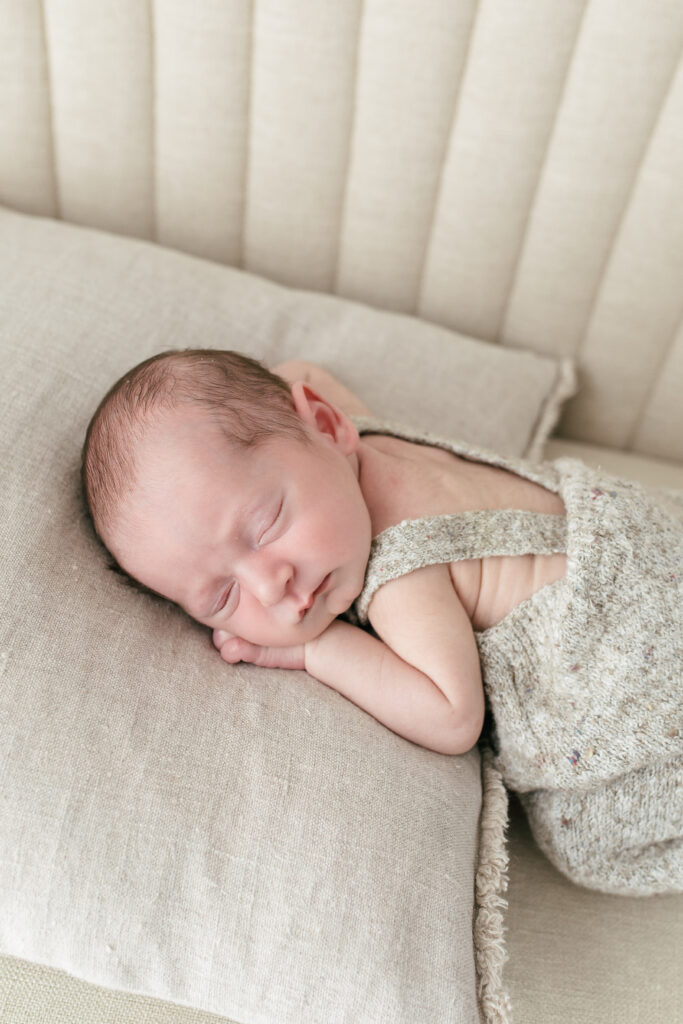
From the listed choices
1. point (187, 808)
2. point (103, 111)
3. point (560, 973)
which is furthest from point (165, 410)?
point (560, 973)

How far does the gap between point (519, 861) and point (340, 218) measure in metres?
1.05

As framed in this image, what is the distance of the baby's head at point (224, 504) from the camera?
92 centimetres

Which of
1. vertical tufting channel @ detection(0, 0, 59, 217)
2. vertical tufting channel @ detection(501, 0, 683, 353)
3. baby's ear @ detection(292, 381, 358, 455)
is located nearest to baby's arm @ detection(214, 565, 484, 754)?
baby's ear @ detection(292, 381, 358, 455)

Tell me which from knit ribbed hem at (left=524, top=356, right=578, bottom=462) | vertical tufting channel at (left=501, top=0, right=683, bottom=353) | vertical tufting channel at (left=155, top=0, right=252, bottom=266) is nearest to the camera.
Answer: vertical tufting channel at (left=501, top=0, right=683, bottom=353)

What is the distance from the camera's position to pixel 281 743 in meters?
0.88

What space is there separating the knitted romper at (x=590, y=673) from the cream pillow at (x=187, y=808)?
96 mm

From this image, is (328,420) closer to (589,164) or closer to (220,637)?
(220,637)

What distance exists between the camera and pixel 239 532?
3.05 feet

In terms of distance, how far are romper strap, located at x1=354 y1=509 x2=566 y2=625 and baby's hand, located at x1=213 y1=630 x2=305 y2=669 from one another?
0.33 ft

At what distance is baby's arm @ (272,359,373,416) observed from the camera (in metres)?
1.21

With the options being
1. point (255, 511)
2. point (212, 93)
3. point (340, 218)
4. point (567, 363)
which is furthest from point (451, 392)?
point (212, 93)

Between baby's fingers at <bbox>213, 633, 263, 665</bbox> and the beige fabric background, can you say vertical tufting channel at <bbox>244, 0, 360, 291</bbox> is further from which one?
the beige fabric background

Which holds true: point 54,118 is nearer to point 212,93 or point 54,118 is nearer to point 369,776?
point 212,93

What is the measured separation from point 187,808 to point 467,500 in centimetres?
51
